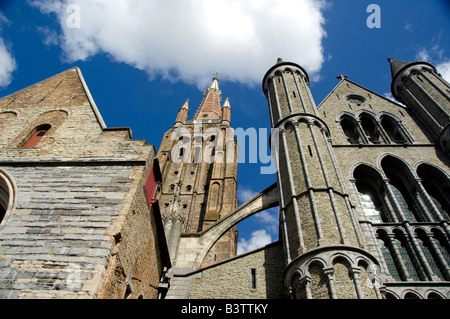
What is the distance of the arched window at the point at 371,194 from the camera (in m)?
10.2

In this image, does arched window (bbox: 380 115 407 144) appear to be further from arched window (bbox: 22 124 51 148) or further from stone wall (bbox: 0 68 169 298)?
arched window (bbox: 22 124 51 148)

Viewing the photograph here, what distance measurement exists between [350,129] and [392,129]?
1877 millimetres

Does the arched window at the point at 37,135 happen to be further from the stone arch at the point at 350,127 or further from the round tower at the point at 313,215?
the stone arch at the point at 350,127

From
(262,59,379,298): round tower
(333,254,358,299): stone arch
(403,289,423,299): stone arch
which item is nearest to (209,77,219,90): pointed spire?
(262,59,379,298): round tower

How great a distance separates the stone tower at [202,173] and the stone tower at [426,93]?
1213 cm

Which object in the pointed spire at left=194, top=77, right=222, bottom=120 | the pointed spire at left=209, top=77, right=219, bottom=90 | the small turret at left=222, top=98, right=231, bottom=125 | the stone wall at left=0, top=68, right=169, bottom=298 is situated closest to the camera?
the stone wall at left=0, top=68, right=169, bottom=298

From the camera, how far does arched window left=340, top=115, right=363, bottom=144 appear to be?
13789mm

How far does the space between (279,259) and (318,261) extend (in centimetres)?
202

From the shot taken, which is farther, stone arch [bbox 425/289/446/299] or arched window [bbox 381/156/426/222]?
arched window [bbox 381/156/426/222]

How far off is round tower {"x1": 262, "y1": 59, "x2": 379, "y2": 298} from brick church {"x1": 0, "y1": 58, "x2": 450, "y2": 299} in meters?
0.03

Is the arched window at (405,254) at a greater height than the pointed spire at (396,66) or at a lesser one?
lesser

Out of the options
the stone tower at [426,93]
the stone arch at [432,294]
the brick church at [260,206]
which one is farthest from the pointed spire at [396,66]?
the stone arch at [432,294]

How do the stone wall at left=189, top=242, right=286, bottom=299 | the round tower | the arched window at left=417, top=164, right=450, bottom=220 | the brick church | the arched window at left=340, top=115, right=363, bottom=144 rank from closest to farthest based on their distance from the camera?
the brick church < the round tower < the stone wall at left=189, top=242, right=286, bottom=299 < the arched window at left=417, top=164, right=450, bottom=220 < the arched window at left=340, top=115, right=363, bottom=144
